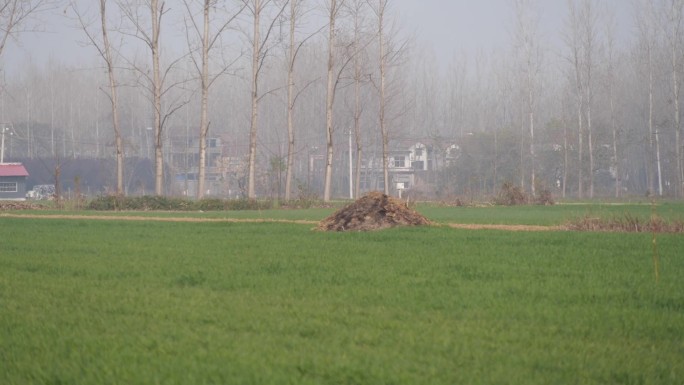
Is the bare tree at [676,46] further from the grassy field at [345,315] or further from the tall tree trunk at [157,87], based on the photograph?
the grassy field at [345,315]

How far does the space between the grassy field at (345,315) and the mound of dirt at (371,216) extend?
4.41 metres

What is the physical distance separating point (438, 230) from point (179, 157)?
246ft

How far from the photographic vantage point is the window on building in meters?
61.9

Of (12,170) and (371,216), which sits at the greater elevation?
(12,170)

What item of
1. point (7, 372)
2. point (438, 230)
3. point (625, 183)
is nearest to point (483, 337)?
point (7, 372)

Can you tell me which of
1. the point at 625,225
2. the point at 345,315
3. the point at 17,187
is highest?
the point at 17,187

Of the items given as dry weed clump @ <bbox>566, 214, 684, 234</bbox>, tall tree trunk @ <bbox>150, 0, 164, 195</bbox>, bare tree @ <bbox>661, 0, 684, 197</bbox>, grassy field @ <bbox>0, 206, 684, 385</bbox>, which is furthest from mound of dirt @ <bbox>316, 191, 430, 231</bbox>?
bare tree @ <bbox>661, 0, 684, 197</bbox>

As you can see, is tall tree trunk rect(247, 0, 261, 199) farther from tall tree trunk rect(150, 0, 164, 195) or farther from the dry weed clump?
the dry weed clump

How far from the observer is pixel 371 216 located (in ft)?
56.5

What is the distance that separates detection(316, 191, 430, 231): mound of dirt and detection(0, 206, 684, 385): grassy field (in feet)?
14.5

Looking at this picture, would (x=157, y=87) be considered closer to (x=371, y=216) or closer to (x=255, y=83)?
(x=255, y=83)

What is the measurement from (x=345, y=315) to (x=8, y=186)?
6060 cm

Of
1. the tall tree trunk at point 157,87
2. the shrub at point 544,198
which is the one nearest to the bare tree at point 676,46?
the shrub at point 544,198

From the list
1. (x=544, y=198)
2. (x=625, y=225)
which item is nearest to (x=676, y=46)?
(x=544, y=198)
